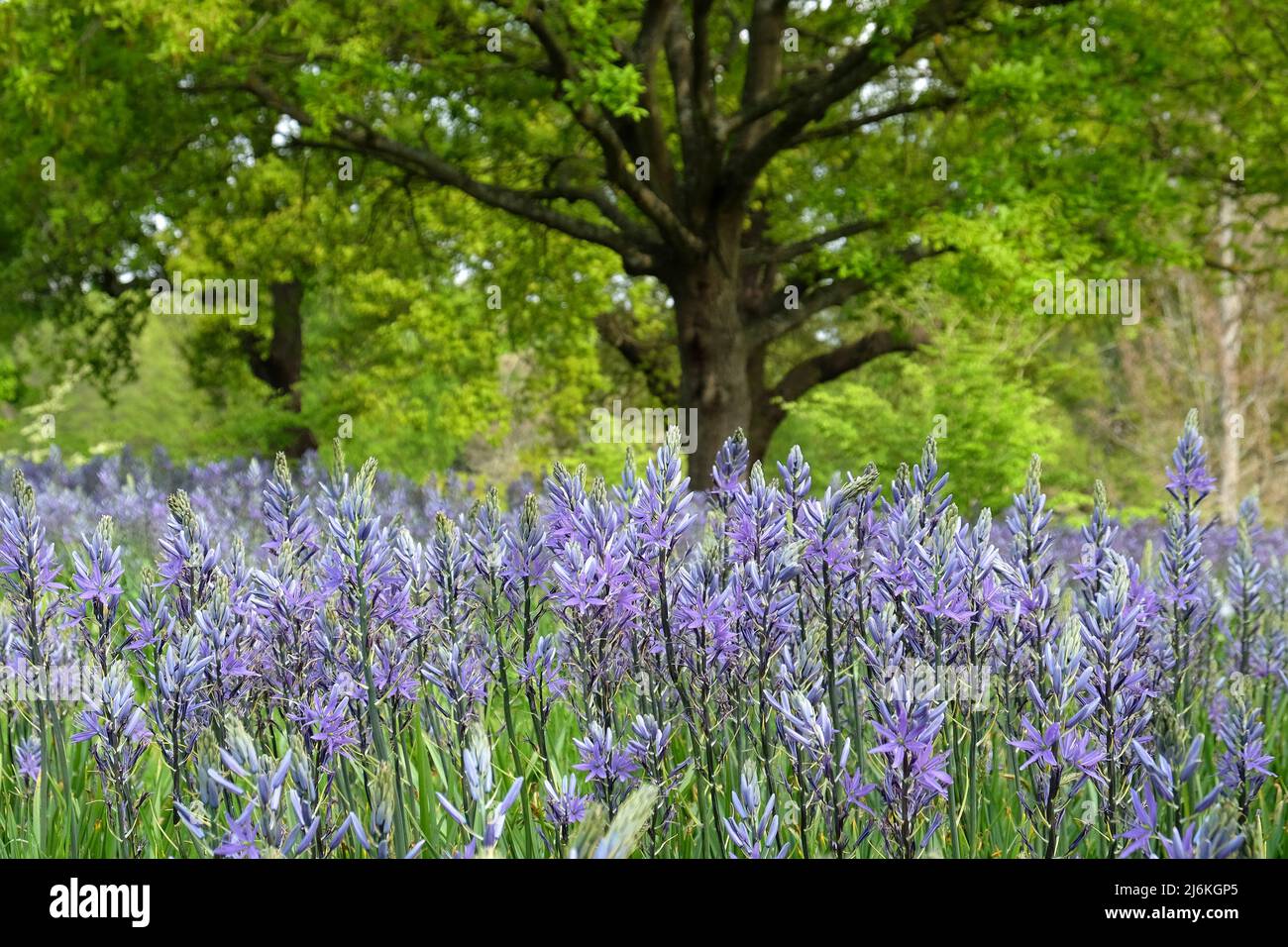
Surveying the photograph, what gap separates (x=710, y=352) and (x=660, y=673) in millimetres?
12736

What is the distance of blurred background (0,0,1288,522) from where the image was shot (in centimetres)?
1279

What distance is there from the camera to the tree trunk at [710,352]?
15.0 meters

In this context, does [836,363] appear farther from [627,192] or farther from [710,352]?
[627,192]

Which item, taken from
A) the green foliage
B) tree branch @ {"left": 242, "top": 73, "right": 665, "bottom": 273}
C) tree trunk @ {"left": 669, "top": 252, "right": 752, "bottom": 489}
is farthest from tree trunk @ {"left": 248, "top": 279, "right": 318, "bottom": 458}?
the green foliage

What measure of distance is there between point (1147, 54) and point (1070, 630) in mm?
13301

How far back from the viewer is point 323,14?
469 inches

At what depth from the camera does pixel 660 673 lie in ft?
8.66

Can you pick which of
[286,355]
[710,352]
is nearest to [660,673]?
[710,352]

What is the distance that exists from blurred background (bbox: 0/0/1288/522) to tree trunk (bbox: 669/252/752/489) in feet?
0.14

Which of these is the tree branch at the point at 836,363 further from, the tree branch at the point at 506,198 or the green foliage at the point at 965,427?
the tree branch at the point at 506,198

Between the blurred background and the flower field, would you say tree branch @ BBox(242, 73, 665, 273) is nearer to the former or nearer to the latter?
the blurred background
